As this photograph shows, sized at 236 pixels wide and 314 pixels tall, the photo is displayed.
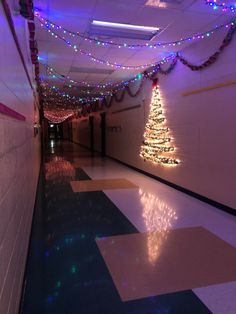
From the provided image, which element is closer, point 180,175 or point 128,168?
point 180,175

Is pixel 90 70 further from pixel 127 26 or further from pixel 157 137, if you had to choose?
pixel 127 26

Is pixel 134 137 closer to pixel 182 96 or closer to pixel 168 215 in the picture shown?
pixel 182 96

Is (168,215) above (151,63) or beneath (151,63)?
beneath

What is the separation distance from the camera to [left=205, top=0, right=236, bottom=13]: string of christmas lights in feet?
11.4

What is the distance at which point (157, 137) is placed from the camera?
6.80 metres

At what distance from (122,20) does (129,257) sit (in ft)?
11.2

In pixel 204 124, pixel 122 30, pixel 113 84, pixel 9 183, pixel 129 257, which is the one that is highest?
pixel 122 30

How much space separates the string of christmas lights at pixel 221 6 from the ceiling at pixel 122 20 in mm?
85

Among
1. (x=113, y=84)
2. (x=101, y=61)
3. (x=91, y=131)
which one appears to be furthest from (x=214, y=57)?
(x=91, y=131)

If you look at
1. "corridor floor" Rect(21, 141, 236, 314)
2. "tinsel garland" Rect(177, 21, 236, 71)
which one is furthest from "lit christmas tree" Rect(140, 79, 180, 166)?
"tinsel garland" Rect(177, 21, 236, 71)

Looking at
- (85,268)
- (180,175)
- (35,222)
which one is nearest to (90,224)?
(35,222)

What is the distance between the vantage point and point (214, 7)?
144 inches

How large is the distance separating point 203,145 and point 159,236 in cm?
228

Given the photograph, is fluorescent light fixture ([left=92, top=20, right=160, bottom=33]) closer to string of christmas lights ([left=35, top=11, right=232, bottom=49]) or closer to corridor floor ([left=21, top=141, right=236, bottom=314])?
string of christmas lights ([left=35, top=11, right=232, bottom=49])
